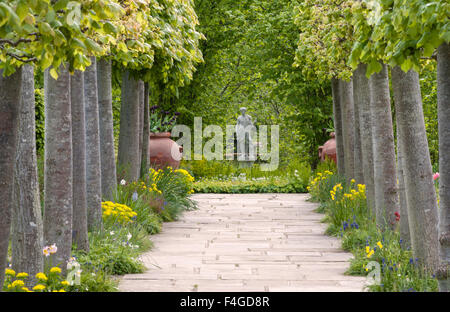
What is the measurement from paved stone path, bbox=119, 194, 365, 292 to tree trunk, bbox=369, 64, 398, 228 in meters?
0.79

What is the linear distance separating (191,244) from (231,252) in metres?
0.79

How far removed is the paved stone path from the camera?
19.6 ft

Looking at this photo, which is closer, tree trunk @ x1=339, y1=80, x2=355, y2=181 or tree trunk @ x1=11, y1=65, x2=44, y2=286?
tree trunk @ x1=11, y1=65, x2=44, y2=286

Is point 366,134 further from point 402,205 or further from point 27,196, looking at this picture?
point 27,196

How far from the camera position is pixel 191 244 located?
838 centimetres

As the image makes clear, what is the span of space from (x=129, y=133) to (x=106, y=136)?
1708 mm

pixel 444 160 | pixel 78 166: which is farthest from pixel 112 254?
pixel 444 160

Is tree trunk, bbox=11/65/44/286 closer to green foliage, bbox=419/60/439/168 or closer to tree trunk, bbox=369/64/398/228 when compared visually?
tree trunk, bbox=369/64/398/228

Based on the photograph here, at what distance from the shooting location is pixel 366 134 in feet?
27.2

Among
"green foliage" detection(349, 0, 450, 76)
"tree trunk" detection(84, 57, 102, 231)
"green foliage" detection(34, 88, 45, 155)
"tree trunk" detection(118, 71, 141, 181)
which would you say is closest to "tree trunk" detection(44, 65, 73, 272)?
"tree trunk" detection(84, 57, 102, 231)

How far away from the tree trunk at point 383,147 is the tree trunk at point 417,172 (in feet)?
4.09

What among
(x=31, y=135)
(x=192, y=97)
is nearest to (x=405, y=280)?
(x=31, y=135)

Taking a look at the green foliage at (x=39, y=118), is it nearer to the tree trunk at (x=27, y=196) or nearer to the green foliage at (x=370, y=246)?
the green foliage at (x=370, y=246)

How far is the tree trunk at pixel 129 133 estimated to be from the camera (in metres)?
10.4
